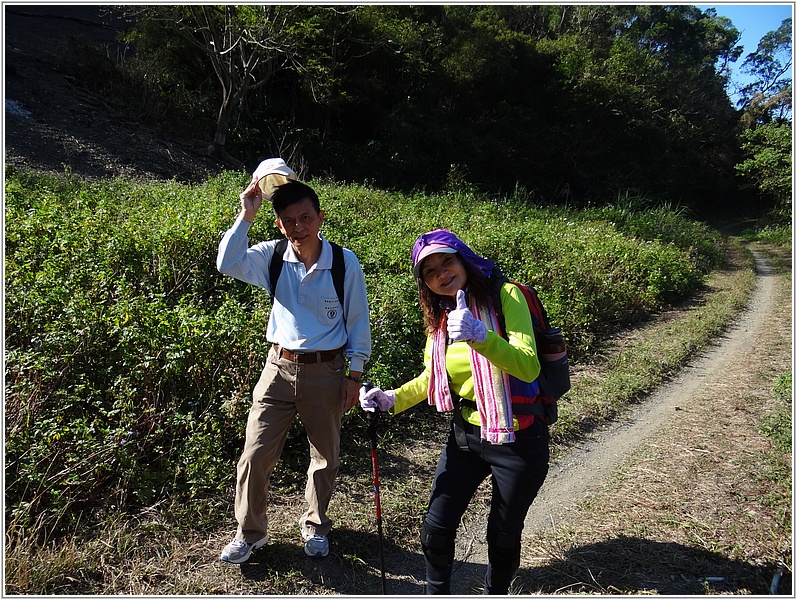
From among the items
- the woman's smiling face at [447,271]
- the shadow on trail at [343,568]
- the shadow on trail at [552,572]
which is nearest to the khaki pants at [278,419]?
the shadow on trail at [343,568]

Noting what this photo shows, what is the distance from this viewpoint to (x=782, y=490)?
3.96 m

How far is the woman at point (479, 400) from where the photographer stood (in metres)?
2.39

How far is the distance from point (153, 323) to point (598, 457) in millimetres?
3294

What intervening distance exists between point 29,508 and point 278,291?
5.36 feet

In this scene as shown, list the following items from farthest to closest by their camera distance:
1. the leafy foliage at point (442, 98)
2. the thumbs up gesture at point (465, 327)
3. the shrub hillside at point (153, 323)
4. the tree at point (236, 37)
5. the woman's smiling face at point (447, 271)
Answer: the leafy foliage at point (442, 98) < the tree at point (236, 37) < the shrub hillside at point (153, 323) < the woman's smiling face at point (447, 271) < the thumbs up gesture at point (465, 327)

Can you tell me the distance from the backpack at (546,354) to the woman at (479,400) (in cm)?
3

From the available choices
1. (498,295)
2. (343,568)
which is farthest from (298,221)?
(343,568)

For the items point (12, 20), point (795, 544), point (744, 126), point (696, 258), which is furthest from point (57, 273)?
point (744, 126)

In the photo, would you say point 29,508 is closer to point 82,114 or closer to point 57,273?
point 57,273

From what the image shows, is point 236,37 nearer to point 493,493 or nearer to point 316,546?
point 316,546

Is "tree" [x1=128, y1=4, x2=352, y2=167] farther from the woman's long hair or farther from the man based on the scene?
the woman's long hair

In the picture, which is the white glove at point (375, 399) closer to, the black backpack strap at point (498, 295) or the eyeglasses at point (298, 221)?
the black backpack strap at point (498, 295)

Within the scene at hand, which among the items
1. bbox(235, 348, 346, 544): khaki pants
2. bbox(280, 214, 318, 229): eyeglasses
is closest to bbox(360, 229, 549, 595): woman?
bbox(235, 348, 346, 544): khaki pants

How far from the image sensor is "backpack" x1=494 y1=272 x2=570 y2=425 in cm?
248
